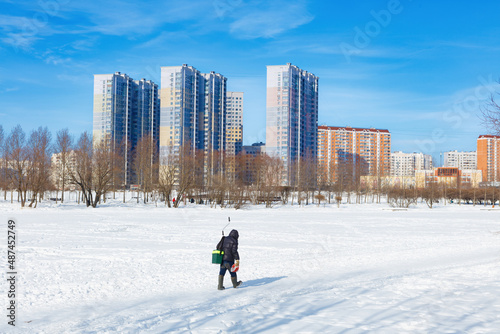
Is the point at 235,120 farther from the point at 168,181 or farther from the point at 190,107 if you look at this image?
the point at 168,181

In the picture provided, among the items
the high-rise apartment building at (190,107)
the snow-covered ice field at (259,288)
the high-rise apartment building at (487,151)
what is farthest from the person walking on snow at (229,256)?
the high-rise apartment building at (487,151)

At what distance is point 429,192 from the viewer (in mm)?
66438

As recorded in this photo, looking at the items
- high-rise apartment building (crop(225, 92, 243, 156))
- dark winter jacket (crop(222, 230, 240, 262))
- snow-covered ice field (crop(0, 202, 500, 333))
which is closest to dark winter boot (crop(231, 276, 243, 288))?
snow-covered ice field (crop(0, 202, 500, 333))

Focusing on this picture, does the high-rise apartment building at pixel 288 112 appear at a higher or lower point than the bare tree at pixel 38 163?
higher

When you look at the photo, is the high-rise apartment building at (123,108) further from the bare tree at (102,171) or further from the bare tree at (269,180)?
the bare tree at (102,171)

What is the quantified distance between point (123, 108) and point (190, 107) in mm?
15896

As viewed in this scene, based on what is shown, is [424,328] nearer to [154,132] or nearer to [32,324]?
[32,324]

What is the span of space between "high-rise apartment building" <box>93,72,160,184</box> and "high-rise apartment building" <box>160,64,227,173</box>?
5.68 m

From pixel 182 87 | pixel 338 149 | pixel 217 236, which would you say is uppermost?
pixel 182 87

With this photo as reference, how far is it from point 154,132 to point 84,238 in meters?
95.0

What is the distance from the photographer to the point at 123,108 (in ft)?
338

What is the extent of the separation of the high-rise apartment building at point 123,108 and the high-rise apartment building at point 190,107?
18.6 ft

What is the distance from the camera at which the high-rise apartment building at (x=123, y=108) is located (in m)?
101

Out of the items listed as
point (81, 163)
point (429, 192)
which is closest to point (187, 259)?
point (81, 163)
